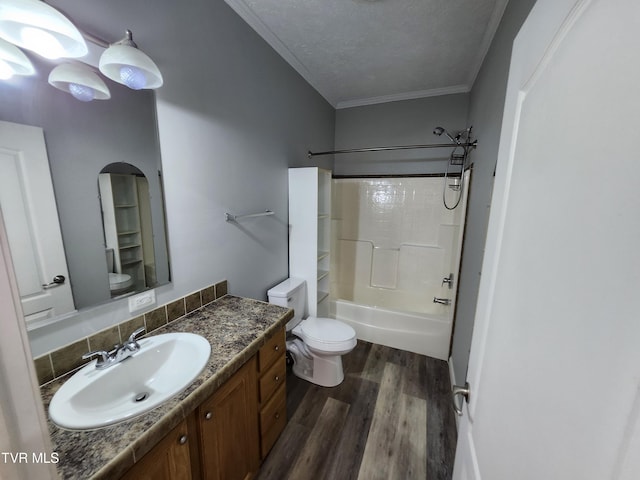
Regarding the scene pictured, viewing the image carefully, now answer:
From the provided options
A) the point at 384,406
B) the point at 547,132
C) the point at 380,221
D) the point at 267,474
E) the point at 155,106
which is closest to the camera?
the point at 547,132

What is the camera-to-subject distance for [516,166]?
62 cm

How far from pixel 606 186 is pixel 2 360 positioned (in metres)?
0.75

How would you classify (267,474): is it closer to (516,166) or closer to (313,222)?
(313,222)

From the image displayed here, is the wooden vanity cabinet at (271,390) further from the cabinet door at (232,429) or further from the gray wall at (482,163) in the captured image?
the gray wall at (482,163)

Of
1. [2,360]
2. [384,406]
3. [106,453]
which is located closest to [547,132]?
[2,360]

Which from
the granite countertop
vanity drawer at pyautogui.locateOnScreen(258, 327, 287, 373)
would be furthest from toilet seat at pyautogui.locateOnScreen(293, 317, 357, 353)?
the granite countertop

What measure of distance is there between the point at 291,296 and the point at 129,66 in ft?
5.47

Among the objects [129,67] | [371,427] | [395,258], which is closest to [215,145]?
[129,67]

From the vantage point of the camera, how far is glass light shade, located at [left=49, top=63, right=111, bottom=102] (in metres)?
0.87

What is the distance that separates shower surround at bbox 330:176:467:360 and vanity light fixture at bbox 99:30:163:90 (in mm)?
2390

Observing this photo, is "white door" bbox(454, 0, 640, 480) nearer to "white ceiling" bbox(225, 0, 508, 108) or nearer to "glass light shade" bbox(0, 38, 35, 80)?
"white ceiling" bbox(225, 0, 508, 108)

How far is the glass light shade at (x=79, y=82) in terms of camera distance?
2.85ft

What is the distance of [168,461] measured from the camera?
2.64 ft

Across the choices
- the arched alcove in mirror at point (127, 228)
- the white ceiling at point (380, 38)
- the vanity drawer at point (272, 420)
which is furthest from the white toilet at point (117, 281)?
the white ceiling at point (380, 38)
